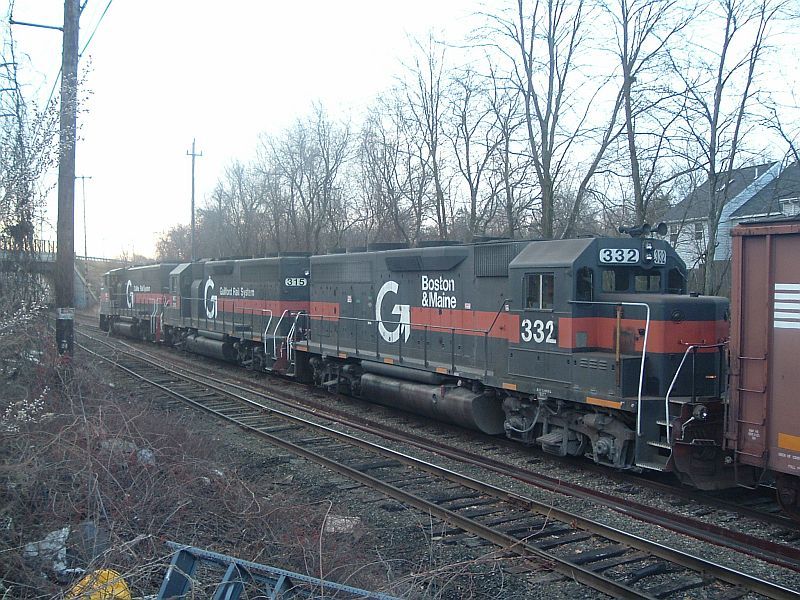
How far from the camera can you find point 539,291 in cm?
1089

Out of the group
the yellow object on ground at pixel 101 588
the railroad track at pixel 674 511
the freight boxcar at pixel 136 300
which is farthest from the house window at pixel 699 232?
the freight boxcar at pixel 136 300

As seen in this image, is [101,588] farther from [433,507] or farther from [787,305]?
[787,305]

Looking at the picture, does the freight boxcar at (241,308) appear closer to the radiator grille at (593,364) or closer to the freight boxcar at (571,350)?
the freight boxcar at (571,350)

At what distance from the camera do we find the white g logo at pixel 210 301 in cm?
2544

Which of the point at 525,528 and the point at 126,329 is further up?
the point at 126,329

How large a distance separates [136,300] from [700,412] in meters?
30.8

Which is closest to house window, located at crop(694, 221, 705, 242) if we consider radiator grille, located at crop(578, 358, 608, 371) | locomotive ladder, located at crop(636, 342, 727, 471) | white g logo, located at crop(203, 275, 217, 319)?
radiator grille, located at crop(578, 358, 608, 371)

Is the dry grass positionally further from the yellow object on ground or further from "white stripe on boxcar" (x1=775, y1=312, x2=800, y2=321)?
"white stripe on boxcar" (x1=775, y1=312, x2=800, y2=321)

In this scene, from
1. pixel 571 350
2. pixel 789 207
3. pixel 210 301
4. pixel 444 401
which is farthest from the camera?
pixel 789 207

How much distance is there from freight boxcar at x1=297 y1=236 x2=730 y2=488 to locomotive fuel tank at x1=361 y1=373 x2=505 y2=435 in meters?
0.03

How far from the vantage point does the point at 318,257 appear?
62.8ft

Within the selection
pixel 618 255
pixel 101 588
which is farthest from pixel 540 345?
pixel 101 588

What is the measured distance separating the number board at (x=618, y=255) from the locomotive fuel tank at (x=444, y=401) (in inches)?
132

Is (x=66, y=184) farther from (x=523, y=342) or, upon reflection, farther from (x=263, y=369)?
(x=263, y=369)
